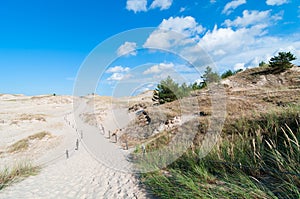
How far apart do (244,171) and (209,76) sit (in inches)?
850

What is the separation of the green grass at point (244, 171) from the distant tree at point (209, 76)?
18.4 meters

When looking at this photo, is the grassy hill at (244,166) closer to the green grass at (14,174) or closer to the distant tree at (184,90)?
the green grass at (14,174)

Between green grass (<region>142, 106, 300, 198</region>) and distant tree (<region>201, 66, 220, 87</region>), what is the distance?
18420 mm

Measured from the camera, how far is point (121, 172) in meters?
6.88

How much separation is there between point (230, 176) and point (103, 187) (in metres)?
4.09

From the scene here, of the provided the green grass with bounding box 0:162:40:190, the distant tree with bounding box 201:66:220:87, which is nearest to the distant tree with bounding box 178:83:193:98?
the distant tree with bounding box 201:66:220:87

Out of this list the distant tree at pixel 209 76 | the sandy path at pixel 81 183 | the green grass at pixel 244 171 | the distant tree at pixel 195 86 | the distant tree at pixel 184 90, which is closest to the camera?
the green grass at pixel 244 171

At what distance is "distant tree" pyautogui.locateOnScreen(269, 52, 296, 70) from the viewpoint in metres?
19.6

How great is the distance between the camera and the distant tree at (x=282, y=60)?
19.6m

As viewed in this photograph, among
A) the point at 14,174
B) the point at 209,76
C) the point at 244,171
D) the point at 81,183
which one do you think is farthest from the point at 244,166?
the point at 209,76

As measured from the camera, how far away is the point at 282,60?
66.2 feet

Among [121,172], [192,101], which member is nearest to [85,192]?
[121,172]

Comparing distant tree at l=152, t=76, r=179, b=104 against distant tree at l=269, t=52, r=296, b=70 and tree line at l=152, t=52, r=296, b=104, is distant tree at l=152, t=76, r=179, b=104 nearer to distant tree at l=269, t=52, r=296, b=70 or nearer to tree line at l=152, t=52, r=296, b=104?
tree line at l=152, t=52, r=296, b=104

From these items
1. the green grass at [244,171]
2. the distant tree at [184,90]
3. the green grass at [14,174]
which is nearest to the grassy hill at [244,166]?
the green grass at [244,171]
